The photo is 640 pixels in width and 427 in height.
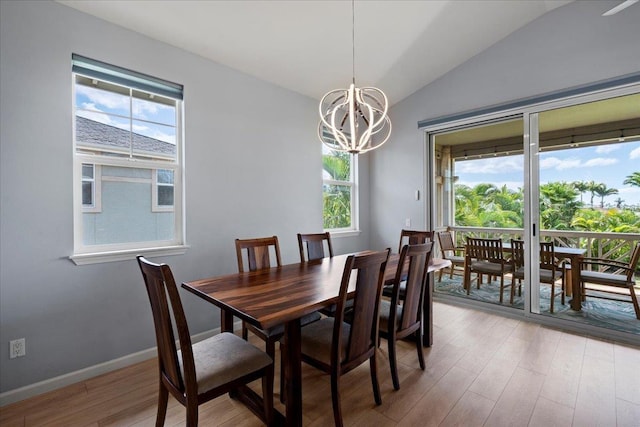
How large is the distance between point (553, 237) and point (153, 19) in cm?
440

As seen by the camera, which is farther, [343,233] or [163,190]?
[343,233]

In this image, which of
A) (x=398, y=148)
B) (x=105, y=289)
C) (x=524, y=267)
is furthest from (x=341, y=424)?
(x=398, y=148)

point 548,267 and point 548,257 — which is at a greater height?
point 548,257

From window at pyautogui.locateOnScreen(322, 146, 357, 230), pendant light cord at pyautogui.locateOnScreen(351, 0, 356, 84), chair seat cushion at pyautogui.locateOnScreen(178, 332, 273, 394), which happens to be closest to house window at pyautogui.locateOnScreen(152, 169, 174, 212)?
chair seat cushion at pyautogui.locateOnScreen(178, 332, 273, 394)

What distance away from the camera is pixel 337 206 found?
4.27 meters

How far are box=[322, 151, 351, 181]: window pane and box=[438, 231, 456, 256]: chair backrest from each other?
5.14ft

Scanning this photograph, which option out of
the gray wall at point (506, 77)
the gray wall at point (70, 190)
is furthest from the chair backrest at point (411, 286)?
the gray wall at point (506, 77)

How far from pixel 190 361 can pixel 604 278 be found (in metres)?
3.92

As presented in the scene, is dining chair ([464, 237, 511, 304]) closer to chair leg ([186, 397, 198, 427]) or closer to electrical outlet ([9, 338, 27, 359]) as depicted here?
chair leg ([186, 397, 198, 427])

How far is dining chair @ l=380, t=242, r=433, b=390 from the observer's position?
1920 millimetres

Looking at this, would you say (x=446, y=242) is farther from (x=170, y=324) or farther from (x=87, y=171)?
(x=87, y=171)

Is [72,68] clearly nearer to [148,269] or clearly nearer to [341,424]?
[148,269]

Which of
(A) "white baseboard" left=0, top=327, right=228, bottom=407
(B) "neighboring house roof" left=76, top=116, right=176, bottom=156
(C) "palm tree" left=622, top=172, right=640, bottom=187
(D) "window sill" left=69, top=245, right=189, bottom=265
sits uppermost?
(B) "neighboring house roof" left=76, top=116, right=176, bottom=156

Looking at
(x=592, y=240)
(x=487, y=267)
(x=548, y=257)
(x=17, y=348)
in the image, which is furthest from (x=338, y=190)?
(x=17, y=348)
